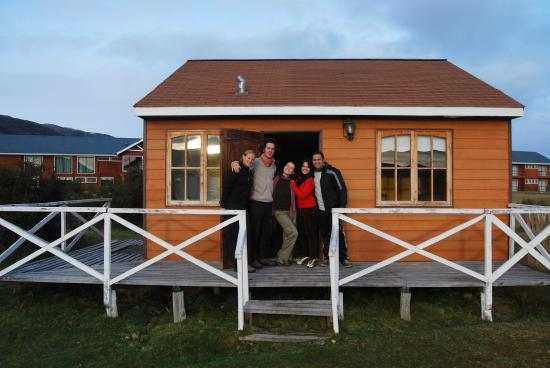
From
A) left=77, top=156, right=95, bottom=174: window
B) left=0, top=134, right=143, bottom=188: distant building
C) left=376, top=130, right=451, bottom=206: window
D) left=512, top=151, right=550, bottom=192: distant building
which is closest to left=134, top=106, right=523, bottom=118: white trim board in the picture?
left=376, top=130, right=451, bottom=206: window

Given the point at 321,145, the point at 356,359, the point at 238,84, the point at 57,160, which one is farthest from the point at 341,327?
the point at 57,160

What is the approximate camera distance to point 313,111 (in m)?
6.11

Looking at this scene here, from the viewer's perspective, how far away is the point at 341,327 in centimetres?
483

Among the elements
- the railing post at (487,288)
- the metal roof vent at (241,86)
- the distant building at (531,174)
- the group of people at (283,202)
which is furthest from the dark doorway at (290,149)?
the distant building at (531,174)

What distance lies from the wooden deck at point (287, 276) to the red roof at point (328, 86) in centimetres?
234

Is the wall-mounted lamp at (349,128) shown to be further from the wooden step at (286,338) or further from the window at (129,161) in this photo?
the window at (129,161)

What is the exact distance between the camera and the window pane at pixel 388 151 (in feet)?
21.0

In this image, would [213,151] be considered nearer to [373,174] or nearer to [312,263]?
[312,263]

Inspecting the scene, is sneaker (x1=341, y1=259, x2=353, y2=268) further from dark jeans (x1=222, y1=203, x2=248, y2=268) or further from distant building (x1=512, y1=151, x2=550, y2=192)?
distant building (x1=512, y1=151, x2=550, y2=192)

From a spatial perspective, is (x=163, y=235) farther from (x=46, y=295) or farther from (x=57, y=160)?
(x=57, y=160)

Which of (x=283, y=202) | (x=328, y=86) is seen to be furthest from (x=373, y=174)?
(x=328, y=86)

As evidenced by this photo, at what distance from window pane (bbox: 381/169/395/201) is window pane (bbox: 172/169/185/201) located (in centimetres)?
305

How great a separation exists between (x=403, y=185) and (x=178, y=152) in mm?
3468

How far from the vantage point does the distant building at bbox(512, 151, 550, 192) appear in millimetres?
49562
